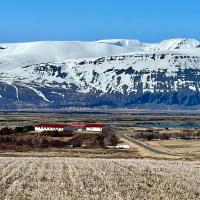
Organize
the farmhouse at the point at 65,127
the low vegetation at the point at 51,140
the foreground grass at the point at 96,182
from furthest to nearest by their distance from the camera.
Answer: the farmhouse at the point at 65,127 → the low vegetation at the point at 51,140 → the foreground grass at the point at 96,182

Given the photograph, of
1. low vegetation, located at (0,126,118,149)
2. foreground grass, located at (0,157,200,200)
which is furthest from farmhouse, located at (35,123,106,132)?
foreground grass, located at (0,157,200,200)

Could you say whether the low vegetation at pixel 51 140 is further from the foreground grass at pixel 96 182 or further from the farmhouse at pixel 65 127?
the foreground grass at pixel 96 182

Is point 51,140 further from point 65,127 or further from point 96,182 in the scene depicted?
point 96,182

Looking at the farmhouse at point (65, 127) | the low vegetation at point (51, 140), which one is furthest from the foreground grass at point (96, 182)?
the farmhouse at point (65, 127)

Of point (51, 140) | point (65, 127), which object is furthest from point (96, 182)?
point (65, 127)

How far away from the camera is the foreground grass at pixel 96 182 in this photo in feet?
98.6

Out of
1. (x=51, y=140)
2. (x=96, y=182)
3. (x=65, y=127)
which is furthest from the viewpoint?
(x=65, y=127)

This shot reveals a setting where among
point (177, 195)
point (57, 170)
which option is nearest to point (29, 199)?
point (177, 195)

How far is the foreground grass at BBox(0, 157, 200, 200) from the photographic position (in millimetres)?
30047

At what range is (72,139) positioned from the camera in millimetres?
102062

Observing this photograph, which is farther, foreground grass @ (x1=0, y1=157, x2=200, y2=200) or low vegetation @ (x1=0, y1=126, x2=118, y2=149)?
low vegetation @ (x1=0, y1=126, x2=118, y2=149)

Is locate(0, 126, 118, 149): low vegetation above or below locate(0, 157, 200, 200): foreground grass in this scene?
below

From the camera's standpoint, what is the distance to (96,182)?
3491 centimetres

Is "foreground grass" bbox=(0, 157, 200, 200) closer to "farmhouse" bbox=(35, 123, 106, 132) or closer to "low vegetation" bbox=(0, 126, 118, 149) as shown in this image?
"low vegetation" bbox=(0, 126, 118, 149)
